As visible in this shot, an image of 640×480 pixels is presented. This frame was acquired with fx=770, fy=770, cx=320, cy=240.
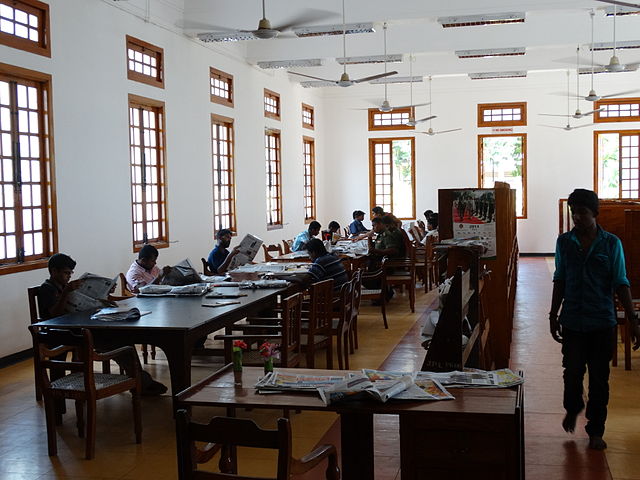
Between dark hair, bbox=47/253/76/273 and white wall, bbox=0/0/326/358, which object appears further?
white wall, bbox=0/0/326/358

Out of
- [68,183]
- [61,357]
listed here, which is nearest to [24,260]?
[68,183]

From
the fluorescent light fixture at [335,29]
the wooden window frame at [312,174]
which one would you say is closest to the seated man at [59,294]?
the fluorescent light fixture at [335,29]

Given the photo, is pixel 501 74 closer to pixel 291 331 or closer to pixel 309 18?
pixel 309 18

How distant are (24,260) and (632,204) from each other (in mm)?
6037

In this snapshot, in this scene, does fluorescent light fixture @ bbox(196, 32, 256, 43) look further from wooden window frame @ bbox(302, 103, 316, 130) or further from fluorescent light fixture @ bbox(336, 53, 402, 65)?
wooden window frame @ bbox(302, 103, 316, 130)

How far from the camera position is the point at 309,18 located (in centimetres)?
1001

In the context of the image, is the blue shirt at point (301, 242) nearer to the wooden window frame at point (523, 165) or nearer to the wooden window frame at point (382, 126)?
the wooden window frame at point (523, 165)

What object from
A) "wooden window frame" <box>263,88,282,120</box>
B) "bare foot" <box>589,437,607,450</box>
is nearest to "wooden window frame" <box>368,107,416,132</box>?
"wooden window frame" <box>263,88,282,120</box>

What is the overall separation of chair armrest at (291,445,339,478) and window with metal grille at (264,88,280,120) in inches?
451

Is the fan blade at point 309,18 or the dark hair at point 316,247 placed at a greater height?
the fan blade at point 309,18

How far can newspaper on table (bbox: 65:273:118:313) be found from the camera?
17.3 feet

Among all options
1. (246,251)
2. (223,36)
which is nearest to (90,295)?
(246,251)

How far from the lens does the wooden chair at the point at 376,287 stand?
8219mm

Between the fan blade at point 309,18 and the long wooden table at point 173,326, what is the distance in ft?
18.4
